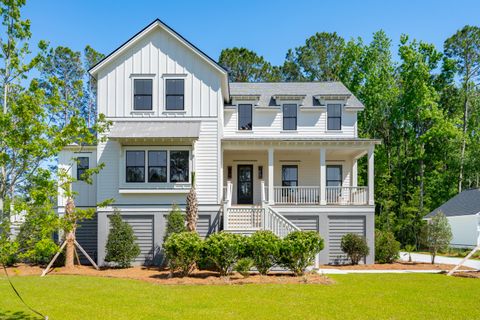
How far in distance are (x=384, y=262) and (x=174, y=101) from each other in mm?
12339

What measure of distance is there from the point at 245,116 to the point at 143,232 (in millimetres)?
8451

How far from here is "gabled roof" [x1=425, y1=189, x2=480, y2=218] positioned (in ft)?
97.5

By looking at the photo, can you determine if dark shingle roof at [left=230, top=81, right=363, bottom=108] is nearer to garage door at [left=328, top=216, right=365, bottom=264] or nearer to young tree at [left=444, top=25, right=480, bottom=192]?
garage door at [left=328, top=216, right=365, bottom=264]

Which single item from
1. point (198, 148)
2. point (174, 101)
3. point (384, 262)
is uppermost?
point (174, 101)

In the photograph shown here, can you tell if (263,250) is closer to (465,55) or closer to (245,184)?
(245,184)

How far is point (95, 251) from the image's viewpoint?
65.6 ft

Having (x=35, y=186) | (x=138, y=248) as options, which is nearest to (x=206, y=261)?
(x=138, y=248)

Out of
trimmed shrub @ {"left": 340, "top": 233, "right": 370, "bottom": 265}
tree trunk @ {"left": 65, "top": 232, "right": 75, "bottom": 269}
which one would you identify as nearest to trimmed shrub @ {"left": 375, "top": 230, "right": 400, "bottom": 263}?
trimmed shrub @ {"left": 340, "top": 233, "right": 370, "bottom": 265}

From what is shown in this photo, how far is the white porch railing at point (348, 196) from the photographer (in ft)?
66.8

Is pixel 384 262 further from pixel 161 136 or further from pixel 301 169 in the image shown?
pixel 161 136

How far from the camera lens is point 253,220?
18141 mm

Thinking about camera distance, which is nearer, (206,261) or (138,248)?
(206,261)

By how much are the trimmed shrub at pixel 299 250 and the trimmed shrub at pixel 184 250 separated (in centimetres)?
292

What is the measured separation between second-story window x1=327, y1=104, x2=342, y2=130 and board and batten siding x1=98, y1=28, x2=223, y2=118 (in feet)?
23.2
